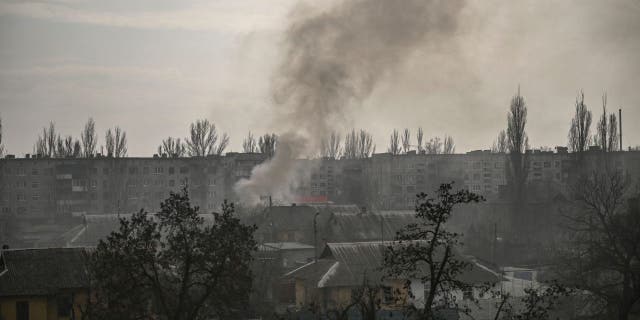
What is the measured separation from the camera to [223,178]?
90.2 meters

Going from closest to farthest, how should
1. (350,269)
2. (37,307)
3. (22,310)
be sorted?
1. (22,310)
2. (37,307)
3. (350,269)

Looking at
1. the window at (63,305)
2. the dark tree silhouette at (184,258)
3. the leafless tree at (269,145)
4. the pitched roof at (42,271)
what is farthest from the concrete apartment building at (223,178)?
the dark tree silhouette at (184,258)

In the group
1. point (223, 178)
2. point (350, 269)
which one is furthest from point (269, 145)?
point (350, 269)

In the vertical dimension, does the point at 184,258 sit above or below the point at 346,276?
above

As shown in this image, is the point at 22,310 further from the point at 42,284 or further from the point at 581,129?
the point at 581,129

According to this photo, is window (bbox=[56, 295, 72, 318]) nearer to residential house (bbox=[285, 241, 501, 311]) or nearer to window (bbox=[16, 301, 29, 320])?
window (bbox=[16, 301, 29, 320])

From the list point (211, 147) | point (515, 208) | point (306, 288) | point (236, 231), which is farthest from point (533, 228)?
point (236, 231)

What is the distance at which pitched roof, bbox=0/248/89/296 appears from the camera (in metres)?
28.8

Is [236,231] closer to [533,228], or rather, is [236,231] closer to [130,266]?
[130,266]

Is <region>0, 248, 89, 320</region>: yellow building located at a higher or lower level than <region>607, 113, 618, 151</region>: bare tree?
lower

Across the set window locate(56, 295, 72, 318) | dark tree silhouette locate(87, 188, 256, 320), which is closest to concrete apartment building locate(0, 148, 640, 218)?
window locate(56, 295, 72, 318)

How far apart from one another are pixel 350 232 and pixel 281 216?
856 cm

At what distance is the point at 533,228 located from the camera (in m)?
63.2

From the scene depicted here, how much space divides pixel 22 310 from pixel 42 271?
1.75 metres
